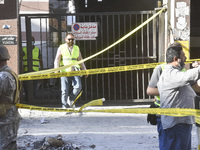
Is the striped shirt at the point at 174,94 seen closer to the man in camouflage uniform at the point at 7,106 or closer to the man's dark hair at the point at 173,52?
the man's dark hair at the point at 173,52

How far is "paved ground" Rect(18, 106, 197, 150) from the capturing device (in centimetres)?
508

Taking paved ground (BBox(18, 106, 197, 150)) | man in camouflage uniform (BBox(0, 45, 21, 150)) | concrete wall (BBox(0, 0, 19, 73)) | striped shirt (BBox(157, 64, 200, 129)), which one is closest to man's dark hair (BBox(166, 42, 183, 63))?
striped shirt (BBox(157, 64, 200, 129))

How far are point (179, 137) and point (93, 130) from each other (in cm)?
285

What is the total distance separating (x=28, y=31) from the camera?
7945mm

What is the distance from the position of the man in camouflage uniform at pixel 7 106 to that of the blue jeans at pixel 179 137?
167 centimetres

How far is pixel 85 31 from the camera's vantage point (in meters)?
8.01

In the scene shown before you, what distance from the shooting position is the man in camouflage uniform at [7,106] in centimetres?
323

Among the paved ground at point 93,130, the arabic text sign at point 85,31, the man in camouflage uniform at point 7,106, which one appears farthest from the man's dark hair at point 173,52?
the arabic text sign at point 85,31

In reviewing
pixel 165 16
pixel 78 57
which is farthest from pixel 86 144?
pixel 165 16

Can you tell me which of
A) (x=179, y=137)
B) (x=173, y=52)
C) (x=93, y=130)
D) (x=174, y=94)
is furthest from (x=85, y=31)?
(x=179, y=137)

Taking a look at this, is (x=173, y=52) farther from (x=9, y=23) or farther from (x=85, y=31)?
(x=9, y=23)

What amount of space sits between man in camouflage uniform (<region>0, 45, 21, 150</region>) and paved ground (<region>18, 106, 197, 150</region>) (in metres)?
1.66

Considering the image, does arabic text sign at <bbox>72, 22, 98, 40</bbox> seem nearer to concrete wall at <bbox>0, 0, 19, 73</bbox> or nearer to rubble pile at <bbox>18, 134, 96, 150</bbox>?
concrete wall at <bbox>0, 0, 19, 73</bbox>

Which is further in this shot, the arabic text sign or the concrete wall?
the arabic text sign
